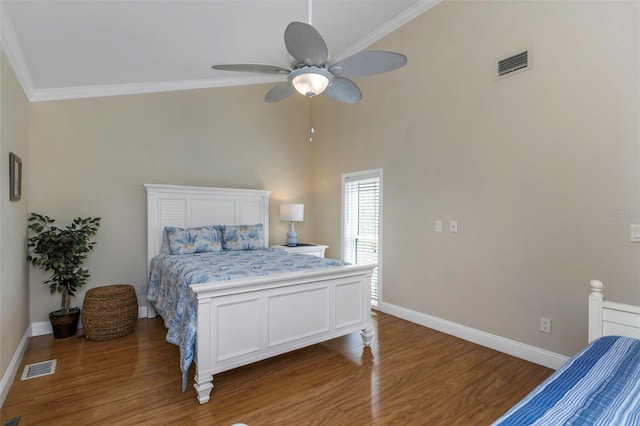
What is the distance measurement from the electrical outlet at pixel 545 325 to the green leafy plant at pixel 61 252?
4.38m

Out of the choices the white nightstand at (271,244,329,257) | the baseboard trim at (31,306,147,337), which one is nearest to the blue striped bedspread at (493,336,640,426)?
the white nightstand at (271,244,329,257)

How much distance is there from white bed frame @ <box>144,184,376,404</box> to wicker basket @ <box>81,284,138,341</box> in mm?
1612

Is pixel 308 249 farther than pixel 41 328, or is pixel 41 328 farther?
pixel 308 249

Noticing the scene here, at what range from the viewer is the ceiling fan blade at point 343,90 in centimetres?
228

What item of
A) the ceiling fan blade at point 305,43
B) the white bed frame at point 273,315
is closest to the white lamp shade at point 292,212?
the white bed frame at point 273,315

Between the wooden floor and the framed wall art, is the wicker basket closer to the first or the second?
the wooden floor

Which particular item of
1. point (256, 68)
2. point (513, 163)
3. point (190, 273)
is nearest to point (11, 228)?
point (190, 273)

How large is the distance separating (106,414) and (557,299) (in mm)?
3366

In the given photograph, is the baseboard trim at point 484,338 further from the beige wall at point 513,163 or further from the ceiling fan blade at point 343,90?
the ceiling fan blade at point 343,90

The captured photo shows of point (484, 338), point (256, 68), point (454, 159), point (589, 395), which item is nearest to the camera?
point (589, 395)

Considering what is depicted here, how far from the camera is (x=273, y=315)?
2.50 meters

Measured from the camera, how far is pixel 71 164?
3.53 m

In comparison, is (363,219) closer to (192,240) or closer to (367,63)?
(192,240)

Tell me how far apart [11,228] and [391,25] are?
4400mm
